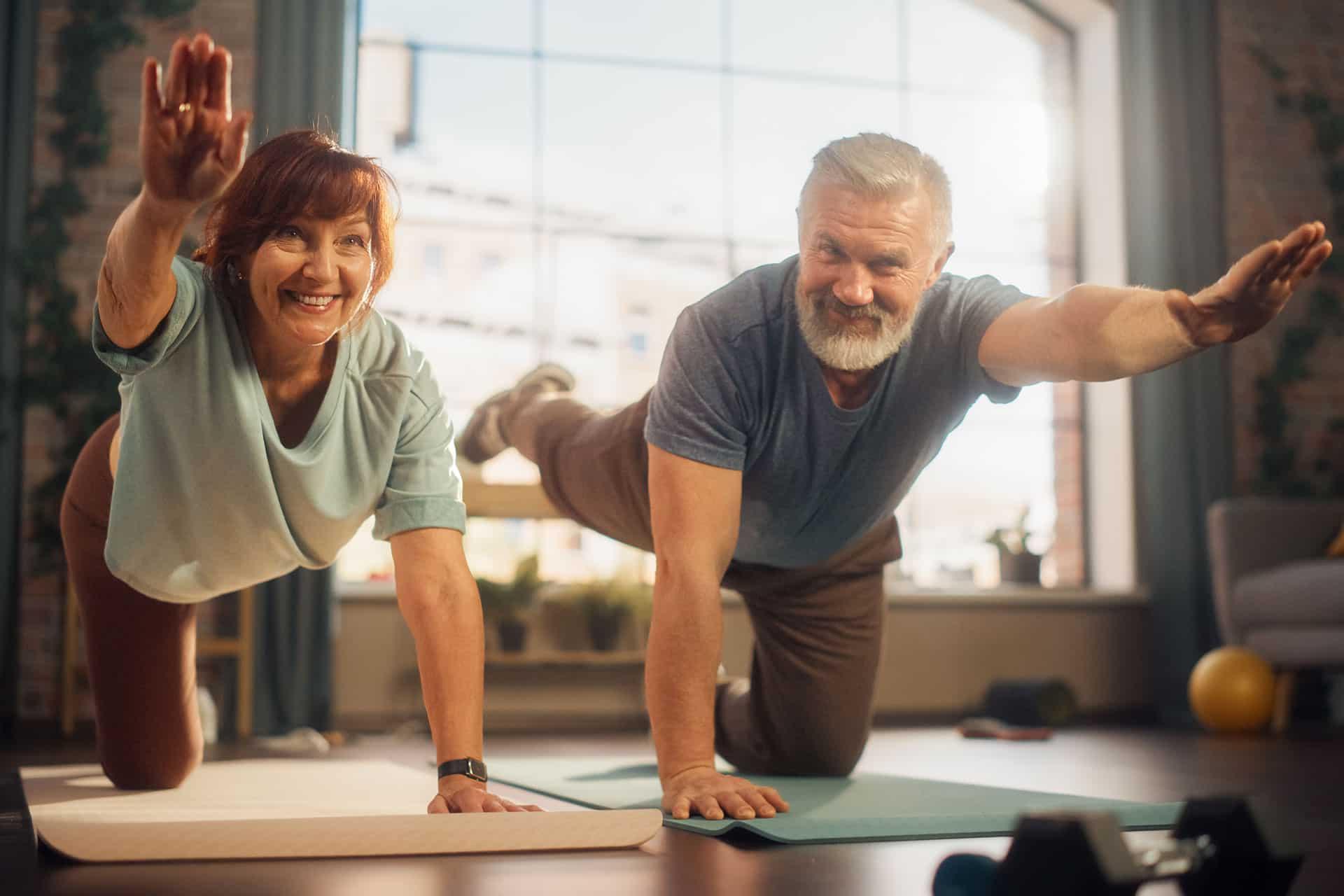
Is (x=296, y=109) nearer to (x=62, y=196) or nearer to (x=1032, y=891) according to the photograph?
(x=62, y=196)

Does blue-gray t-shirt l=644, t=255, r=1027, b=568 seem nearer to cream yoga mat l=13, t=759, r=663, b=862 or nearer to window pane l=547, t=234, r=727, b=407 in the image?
cream yoga mat l=13, t=759, r=663, b=862

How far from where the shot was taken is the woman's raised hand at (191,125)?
51.8 inches

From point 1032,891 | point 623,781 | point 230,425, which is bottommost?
point 623,781

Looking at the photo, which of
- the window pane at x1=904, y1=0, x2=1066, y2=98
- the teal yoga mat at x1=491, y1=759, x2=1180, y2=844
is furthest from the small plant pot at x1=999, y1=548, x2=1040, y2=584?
the teal yoga mat at x1=491, y1=759, x2=1180, y2=844

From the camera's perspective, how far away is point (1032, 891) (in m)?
1.08

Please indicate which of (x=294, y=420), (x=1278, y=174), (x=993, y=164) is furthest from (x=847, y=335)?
(x=1278, y=174)

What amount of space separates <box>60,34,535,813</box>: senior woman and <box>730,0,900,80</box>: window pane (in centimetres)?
408

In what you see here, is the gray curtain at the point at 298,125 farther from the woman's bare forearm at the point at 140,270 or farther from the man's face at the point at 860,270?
the woman's bare forearm at the point at 140,270

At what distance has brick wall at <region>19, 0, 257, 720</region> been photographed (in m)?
4.41

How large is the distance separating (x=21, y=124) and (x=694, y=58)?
252 cm

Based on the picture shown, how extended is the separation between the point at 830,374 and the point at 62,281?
338 cm

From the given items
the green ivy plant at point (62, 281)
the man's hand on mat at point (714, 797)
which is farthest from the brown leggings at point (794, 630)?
the green ivy plant at point (62, 281)

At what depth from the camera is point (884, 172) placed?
6.32 ft

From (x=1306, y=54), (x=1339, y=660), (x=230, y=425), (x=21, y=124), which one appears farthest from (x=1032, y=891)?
(x=1306, y=54)
